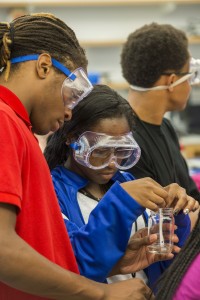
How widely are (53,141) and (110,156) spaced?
8.8 inches

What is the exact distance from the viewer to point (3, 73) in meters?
1.31

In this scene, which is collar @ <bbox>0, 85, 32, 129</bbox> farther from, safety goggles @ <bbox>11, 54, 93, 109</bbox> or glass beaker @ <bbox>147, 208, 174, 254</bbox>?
glass beaker @ <bbox>147, 208, 174, 254</bbox>

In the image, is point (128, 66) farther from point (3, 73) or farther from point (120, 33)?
point (120, 33)

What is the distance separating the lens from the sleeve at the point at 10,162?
1131mm

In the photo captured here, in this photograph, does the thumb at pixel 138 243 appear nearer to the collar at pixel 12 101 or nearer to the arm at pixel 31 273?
the arm at pixel 31 273

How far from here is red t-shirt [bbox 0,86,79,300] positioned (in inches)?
45.2

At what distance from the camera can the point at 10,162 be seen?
3.77ft

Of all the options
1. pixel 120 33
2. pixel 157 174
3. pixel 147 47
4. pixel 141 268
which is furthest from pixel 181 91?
pixel 120 33

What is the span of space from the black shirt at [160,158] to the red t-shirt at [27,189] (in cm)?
87

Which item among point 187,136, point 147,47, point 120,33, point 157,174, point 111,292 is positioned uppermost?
point 147,47

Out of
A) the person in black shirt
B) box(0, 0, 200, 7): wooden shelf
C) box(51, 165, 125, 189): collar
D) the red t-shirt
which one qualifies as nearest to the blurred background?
box(0, 0, 200, 7): wooden shelf

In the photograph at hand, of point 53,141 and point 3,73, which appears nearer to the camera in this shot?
point 3,73

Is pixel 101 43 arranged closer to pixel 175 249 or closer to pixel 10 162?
pixel 175 249

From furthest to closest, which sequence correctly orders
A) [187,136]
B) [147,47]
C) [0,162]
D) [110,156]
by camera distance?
1. [187,136]
2. [147,47]
3. [110,156]
4. [0,162]
